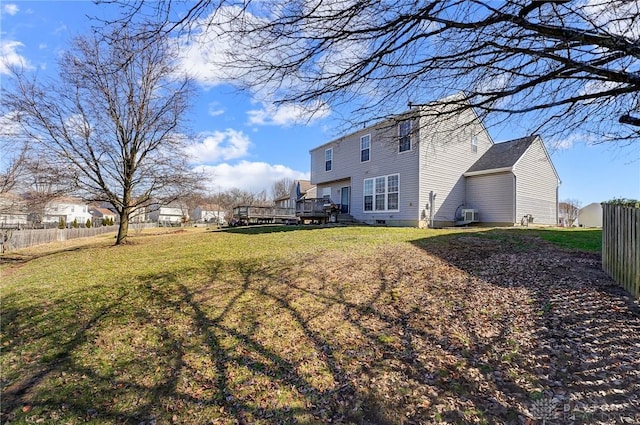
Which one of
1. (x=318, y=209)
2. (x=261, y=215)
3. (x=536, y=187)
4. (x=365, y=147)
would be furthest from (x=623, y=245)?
(x=261, y=215)

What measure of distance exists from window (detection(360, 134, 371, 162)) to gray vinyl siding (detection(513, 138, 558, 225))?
7470 mm

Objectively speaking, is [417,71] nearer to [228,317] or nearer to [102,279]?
[228,317]

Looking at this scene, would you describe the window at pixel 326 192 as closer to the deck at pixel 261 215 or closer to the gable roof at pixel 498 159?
the deck at pixel 261 215

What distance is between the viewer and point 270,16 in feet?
10.5

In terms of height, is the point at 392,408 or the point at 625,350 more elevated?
the point at 625,350

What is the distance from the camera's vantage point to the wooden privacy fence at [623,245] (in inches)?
181

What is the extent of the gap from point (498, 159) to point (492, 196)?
6.74 feet

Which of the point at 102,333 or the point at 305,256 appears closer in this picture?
the point at 102,333

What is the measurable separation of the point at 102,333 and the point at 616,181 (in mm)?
10087

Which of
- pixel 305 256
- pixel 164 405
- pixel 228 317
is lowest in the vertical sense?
pixel 164 405

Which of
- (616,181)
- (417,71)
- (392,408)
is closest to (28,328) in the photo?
(392,408)

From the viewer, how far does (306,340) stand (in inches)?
163

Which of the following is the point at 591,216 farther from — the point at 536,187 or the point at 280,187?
the point at 280,187

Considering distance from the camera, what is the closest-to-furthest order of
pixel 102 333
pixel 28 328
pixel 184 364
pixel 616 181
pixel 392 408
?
pixel 392 408
pixel 184 364
pixel 102 333
pixel 28 328
pixel 616 181
